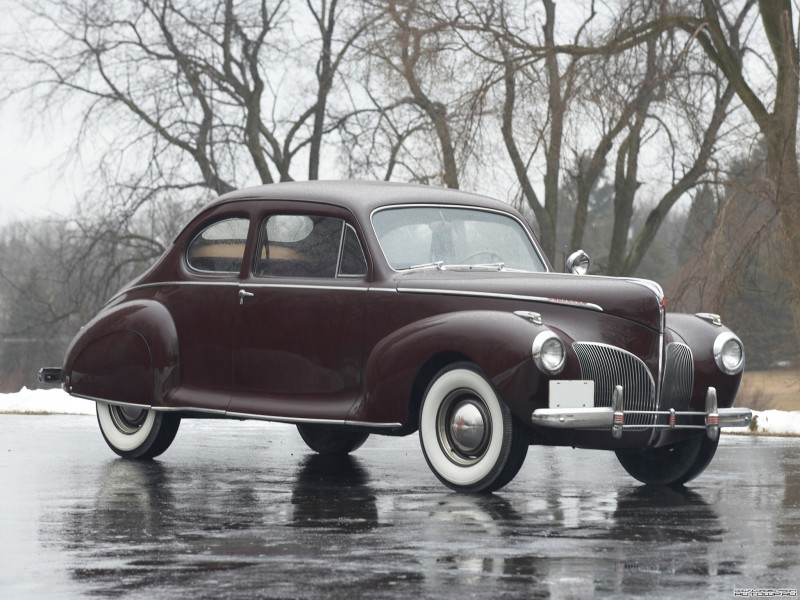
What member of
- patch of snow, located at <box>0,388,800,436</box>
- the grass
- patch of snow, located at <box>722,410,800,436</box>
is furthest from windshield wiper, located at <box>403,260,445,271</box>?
the grass

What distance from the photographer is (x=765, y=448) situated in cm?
1275

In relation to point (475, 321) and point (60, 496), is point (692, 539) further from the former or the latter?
point (60, 496)

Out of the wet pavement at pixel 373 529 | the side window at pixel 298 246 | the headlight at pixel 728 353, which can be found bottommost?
the wet pavement at pixel 373 529

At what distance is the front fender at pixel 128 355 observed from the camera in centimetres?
1045

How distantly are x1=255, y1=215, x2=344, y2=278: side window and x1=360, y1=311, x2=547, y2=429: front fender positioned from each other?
0.95 m

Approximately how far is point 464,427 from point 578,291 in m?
1.07

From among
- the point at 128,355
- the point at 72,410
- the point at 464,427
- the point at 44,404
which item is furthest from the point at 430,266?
the point at 44,404

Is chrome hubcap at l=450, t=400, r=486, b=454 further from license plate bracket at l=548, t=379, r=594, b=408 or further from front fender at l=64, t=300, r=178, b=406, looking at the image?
front fender at l=64, t=300, r=178, b=406

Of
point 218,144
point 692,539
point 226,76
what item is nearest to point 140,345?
point 692,539

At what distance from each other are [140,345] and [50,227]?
23946 millimetres

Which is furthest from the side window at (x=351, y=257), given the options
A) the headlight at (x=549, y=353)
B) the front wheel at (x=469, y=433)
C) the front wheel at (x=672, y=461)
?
the front wheel at (x=672, y=461)

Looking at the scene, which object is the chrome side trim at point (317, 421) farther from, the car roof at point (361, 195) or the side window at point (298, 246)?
the car roof at point (361, 195)

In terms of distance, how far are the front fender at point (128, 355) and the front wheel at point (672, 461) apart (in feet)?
10.8

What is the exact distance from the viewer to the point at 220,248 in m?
10.6
